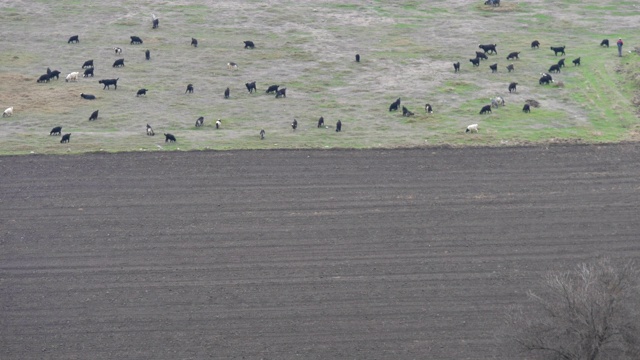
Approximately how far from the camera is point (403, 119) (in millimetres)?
65125

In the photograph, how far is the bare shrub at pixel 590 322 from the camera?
34406 millimetres

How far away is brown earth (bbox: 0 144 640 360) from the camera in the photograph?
4028 cm

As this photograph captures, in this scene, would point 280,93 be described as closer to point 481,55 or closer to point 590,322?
point 481,55

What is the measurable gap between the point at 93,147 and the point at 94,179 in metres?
5.04

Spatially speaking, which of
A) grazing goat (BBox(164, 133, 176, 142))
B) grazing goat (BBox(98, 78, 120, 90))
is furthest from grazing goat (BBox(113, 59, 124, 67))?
grazing goat (BBox(164, 133, 176, 142))

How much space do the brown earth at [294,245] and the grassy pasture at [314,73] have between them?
3342 millimetres

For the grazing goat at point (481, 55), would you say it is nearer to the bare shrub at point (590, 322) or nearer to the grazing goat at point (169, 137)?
the grazing goat at point (169, 137)

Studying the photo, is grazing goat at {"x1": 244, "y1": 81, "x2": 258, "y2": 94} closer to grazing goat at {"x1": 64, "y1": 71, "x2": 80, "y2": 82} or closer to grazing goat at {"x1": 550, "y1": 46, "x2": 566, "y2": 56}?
grazing goat at {"x1": 64, "y1": 71, "x2": 80, "y2": 82}

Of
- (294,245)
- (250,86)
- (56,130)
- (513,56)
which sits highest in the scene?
(513,56)

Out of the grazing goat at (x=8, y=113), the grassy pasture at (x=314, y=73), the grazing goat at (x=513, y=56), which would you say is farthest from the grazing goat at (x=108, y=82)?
the grazing goat at (x=513, y=56)

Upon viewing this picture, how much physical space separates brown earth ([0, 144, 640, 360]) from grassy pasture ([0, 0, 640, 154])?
334 centimetres

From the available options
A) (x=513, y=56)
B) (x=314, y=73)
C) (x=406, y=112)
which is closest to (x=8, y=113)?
(x=314, y=73)

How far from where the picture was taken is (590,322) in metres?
34.4

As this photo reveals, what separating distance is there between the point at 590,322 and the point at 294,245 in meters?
16.4
